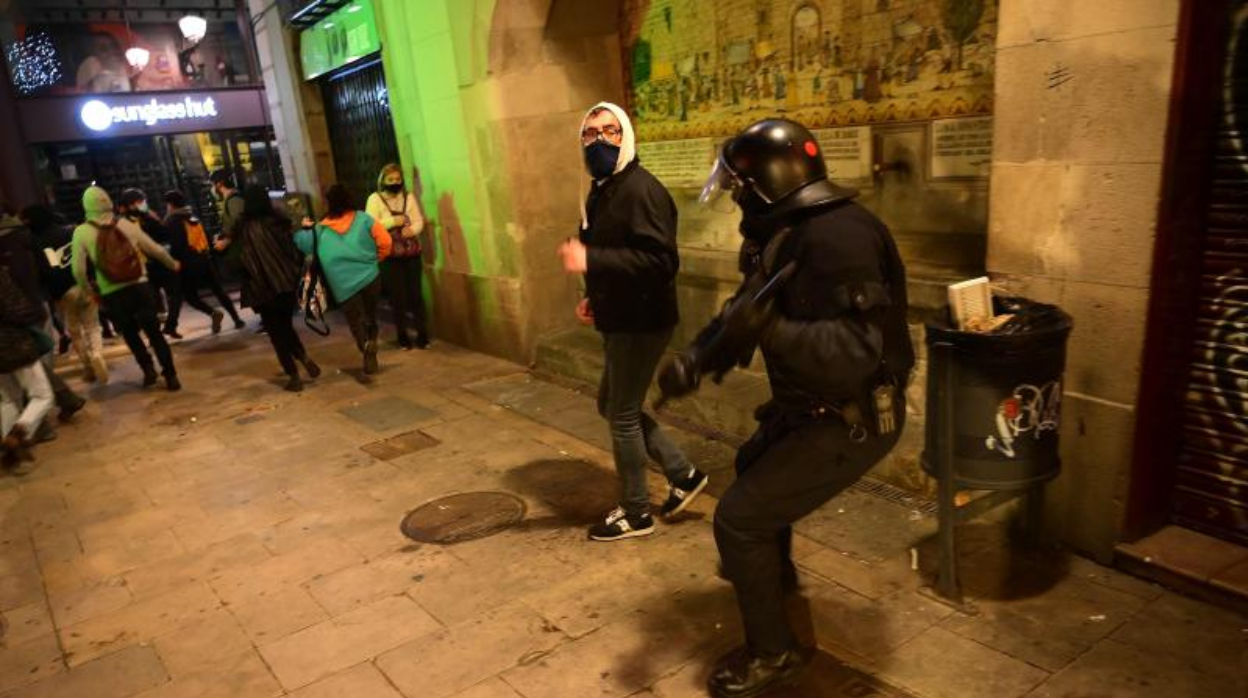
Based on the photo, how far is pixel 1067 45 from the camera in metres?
3.25

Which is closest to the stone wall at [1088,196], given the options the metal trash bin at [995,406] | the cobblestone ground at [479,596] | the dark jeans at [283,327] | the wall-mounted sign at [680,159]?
the metal trash bin at [995,406]

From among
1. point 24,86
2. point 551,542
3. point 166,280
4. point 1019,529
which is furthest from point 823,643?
point 24,86

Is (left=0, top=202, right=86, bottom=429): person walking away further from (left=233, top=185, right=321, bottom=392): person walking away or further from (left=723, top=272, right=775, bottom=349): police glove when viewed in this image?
(left=723, top=272, right=775, bottom=349): police glove

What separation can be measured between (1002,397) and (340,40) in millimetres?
9219

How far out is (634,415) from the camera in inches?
160

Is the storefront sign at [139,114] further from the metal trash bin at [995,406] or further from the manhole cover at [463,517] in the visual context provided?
the metal trash bin at [995,406]

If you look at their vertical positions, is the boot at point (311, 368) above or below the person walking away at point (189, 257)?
below

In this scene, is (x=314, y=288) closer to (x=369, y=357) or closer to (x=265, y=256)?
(x=265, y=256)

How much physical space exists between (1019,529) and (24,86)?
19743 mm

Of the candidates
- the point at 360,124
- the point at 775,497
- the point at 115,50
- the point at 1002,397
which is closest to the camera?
the point at 775,497

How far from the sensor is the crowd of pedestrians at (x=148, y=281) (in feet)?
20.2

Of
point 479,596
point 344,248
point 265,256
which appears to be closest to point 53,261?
point 265,256

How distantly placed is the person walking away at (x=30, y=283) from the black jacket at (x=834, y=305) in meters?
6.38

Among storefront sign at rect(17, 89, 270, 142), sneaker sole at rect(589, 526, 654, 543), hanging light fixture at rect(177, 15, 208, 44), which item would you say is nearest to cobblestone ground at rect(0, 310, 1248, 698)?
sneaker sole at rect(589, 526, 654, 543)
